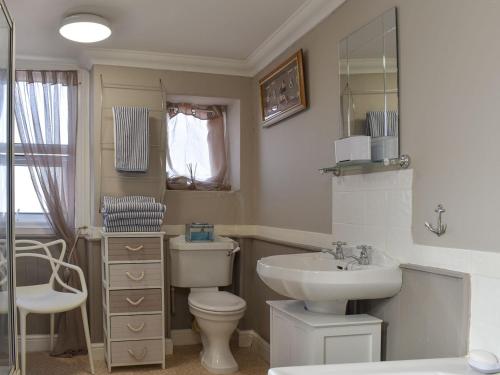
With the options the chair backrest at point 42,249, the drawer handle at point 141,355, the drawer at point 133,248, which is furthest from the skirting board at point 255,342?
the chair backrest at point 42,249

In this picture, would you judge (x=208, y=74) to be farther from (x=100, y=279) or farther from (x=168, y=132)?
(x=100, y=279)

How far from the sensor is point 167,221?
4.04 meters

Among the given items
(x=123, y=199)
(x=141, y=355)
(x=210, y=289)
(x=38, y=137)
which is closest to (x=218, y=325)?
(x=210, y=289)

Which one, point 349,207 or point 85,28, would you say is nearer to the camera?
point 349,207

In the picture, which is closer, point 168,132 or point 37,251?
point 37,251

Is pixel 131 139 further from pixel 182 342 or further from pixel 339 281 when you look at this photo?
pixel 339 281

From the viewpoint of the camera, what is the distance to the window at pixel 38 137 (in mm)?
3846

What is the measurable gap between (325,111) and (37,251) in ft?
7.67

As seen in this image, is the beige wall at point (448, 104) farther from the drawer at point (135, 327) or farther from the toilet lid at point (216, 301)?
the drawer at point (135, 327)

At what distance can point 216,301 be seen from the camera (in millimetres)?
3602

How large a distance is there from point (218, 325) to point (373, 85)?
1.87 meters

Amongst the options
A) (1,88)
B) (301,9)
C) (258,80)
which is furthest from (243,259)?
(1,88)

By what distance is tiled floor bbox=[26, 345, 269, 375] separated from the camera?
3484 mm

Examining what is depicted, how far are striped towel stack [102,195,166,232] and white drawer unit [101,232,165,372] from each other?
0.06 m
